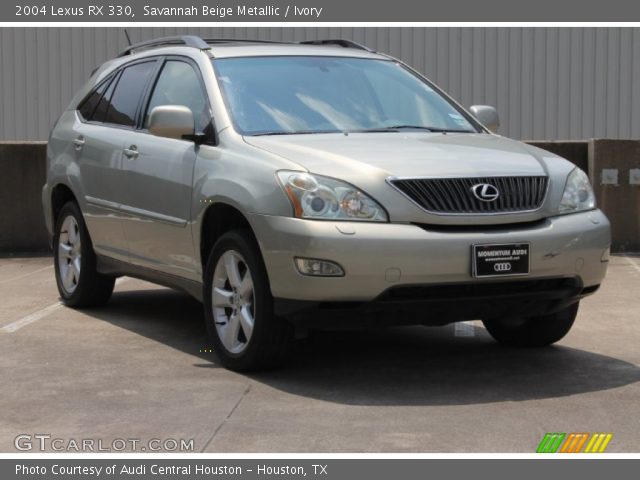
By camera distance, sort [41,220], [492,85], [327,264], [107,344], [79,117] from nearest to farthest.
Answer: [327,264], [107,344], [79,117], [41,220], [492,85]

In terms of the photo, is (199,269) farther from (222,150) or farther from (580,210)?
(580,210)

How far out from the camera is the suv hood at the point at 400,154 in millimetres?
6109

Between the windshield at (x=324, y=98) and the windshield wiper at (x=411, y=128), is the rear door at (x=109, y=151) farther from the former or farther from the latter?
the windshield wiper at (x=411, y=128)

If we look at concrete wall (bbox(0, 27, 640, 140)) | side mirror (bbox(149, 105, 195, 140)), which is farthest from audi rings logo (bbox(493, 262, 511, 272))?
concrete wall (bbox(0, 27, 640, 140))

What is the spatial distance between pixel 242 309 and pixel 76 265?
274cm

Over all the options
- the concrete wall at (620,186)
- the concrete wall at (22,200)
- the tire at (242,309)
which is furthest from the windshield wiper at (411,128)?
the concrete wall at (22,200)

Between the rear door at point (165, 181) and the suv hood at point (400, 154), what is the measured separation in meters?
0.66

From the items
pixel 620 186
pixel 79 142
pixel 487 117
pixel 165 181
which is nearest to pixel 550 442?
pixel 165 181

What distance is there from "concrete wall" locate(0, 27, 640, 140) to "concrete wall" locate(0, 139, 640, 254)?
19.7 feet

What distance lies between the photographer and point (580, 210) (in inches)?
257

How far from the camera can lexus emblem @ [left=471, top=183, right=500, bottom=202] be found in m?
6.12

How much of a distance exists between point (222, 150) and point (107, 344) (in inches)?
62.8

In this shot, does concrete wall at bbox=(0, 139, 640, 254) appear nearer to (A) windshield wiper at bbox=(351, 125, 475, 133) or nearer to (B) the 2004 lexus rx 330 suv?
(B) the 2004 lexus rx 330 suv

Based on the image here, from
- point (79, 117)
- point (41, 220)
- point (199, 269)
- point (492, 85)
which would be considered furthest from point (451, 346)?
point (492, 85)
